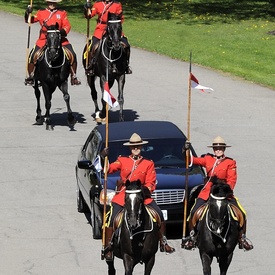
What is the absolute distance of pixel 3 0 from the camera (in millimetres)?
53094

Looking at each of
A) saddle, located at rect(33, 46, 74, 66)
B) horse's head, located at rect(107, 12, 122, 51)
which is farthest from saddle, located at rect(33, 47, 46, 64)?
horse's head, located at rect(107, 12, 122, 51)

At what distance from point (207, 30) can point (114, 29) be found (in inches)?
700

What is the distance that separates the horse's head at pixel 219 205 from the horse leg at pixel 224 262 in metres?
0.71

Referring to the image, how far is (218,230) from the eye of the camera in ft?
53.7

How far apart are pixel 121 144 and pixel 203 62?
17582 mm

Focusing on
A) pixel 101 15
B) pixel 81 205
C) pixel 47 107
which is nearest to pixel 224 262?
pixel 81 205

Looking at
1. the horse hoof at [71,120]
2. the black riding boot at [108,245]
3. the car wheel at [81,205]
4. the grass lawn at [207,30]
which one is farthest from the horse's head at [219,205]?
the grass lawn at [207,30]

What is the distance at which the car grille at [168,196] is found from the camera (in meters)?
19.8

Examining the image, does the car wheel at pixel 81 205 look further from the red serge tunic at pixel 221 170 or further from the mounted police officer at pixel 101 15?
the mounted police officer at pixel 101 15

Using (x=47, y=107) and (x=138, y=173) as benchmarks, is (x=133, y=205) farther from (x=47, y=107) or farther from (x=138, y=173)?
(x=47, y=107)

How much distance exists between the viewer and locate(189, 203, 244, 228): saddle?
55.7ft

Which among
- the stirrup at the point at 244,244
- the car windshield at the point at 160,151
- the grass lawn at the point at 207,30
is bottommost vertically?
the grass lawn at the point at 207,30

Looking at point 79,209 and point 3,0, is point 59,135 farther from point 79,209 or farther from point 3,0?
point 3,0

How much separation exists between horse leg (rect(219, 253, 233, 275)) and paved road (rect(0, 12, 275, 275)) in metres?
1.19
